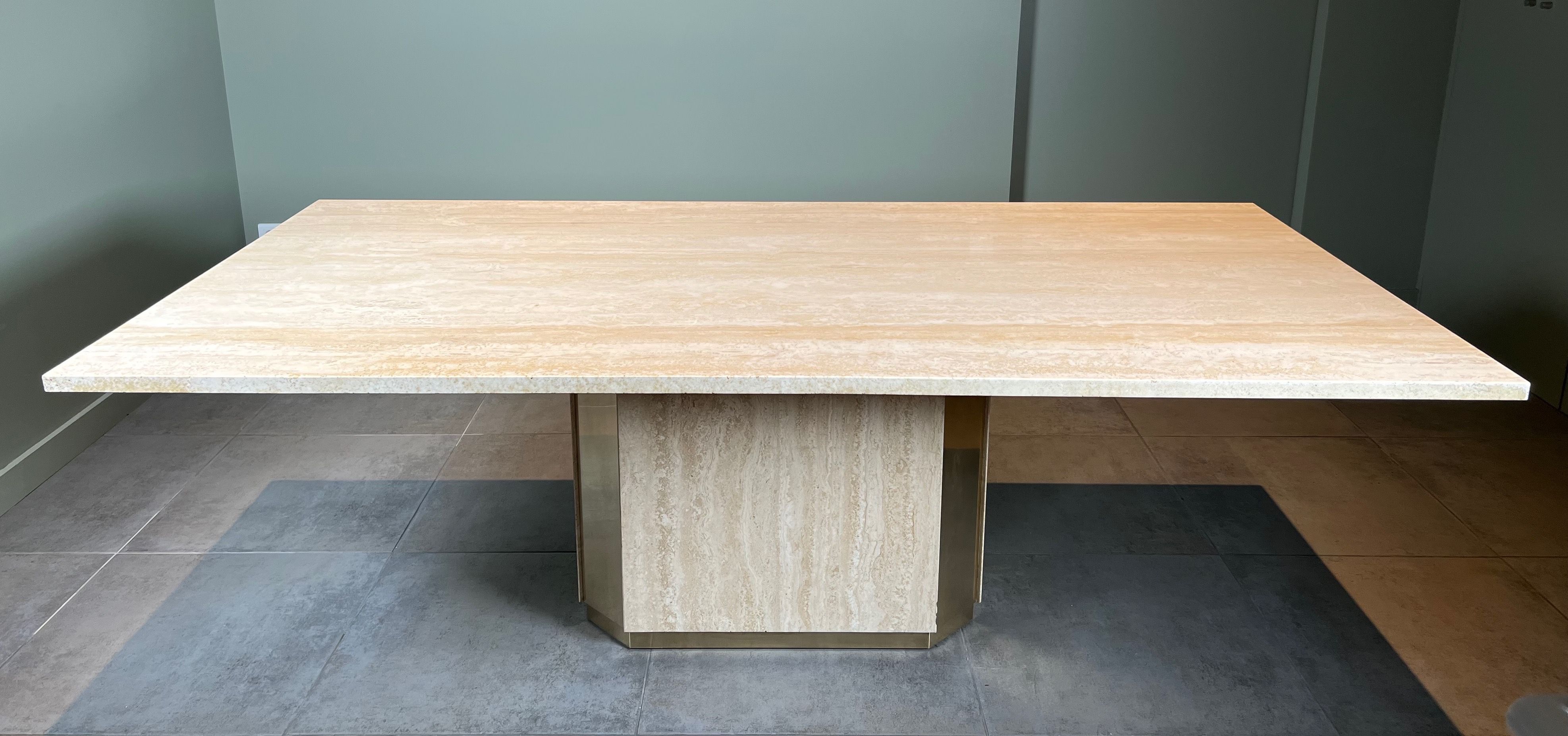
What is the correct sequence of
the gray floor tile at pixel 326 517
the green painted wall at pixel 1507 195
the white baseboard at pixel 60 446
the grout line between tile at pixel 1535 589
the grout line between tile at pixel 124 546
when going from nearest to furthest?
1. the grout line between tile at pixel 124 546
2. the grout line between tile at pixel 1535 589
3. the gray floor tile at pixel 326 517
4. the white baseboard at pixel 60 446
5. the green painted wall at pixel 1507 195

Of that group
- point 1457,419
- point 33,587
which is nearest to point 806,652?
point 33,587

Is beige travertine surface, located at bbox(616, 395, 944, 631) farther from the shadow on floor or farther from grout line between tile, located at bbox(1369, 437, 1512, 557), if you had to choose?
grout line between tile, located at bbox(1369, 437, 1512, 557)

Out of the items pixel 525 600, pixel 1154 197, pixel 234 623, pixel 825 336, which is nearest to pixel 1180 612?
pixel 825 336

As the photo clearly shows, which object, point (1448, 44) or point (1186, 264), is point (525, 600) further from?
point (1448, 44)

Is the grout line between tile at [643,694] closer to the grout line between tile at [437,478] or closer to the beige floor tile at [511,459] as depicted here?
the grout line between tile at [437,478]

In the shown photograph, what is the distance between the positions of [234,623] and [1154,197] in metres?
3.42

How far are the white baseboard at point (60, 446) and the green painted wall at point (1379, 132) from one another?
4.07 meters

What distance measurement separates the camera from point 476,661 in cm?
232

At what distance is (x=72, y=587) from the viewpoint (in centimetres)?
259

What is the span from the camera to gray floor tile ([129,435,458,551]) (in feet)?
9.34

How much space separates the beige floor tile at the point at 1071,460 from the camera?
127 inches

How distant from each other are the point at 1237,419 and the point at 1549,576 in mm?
1077

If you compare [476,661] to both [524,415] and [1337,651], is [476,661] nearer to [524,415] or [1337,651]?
[524,415]

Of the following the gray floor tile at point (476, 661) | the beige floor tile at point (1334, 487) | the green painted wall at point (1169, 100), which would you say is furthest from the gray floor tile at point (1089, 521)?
the green painted wall at point (1169, 100)
